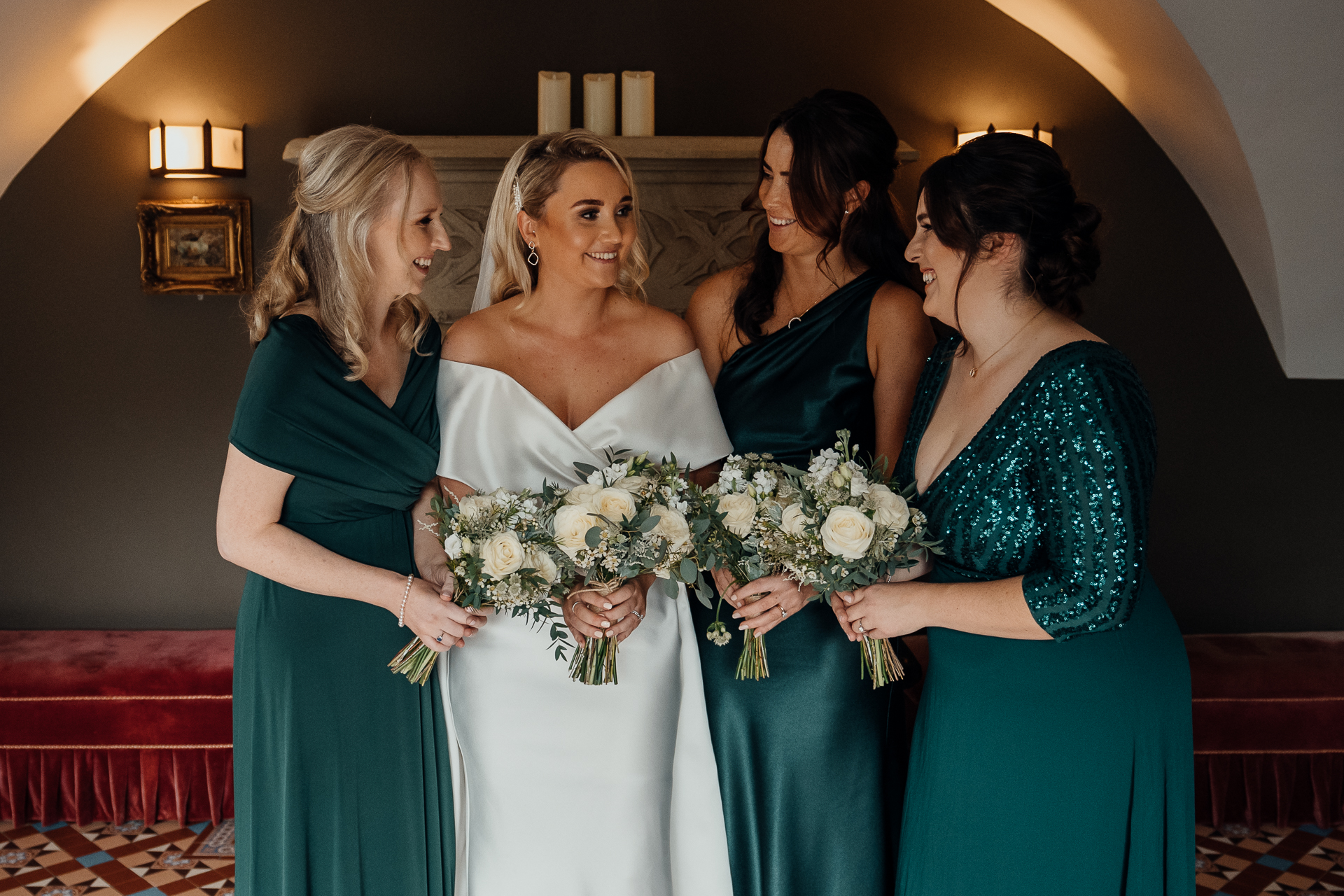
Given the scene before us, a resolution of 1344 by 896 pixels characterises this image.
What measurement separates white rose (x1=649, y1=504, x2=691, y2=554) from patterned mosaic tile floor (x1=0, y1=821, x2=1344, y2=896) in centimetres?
272

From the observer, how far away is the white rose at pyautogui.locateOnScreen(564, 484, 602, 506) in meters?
2.01

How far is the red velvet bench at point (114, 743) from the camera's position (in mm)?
4145

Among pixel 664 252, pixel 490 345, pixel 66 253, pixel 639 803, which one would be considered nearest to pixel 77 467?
pixel 66 253

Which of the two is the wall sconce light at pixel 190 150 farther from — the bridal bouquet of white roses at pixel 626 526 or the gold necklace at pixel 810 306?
the bridal bouquet of white roses at pixel 626 526

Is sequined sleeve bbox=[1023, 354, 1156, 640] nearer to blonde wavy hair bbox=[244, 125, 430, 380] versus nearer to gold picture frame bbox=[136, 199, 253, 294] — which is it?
blonde wavy hair bbox=[244, 125, 430, 380]

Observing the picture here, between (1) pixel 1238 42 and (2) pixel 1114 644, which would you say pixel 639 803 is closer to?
(2) pixel 1114 644

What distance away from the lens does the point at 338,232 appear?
2240 mm

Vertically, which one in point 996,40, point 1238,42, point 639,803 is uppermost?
point 996,40

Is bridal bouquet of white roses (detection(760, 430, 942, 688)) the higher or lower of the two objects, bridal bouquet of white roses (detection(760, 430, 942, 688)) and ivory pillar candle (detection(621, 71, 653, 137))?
the lower

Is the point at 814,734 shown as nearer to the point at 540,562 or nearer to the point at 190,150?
the point at 540,562

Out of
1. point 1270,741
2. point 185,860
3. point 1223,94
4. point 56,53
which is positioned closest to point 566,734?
point 185,860

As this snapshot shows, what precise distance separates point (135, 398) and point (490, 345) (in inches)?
141

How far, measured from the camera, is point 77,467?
17.3ft

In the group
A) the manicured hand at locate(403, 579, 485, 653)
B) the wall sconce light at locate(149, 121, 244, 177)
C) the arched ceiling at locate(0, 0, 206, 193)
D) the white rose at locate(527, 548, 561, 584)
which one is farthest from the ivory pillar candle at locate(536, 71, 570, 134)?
the white rose at locate(527, 548, 561, 584)
